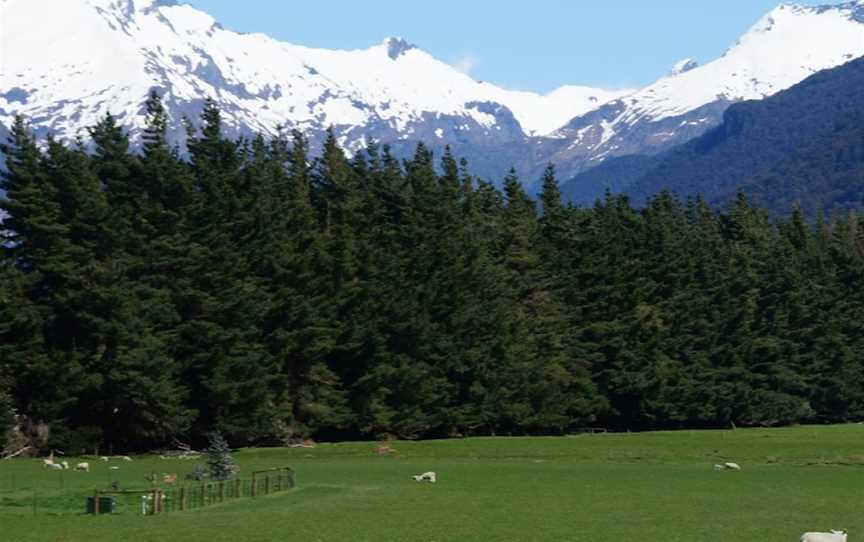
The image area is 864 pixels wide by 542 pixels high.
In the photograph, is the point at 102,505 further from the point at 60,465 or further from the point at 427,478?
the point at 60,465

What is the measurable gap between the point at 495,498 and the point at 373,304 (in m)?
57.5

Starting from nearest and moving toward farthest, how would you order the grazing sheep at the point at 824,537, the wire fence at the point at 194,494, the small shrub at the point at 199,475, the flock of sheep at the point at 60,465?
the grazing sheep at the point at 824,537, the wire fence at the point at 194,494, the small shrub at the point at 199,475, the flock of sheep at the point at 60,465

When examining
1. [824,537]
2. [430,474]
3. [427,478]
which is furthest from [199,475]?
[824,537]

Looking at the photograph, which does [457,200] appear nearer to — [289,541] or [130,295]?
[130,295]

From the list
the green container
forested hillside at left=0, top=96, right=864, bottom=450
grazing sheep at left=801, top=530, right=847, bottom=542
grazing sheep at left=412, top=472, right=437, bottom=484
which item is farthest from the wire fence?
forested hillside at left=0, top=96, right=864, bottom=450

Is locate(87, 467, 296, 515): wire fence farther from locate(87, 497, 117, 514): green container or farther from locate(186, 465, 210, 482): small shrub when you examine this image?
locate(186, 465, 210, 482): small shrub

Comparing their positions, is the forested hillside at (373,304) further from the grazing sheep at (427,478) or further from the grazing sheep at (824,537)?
the grazing sheep at (824,537)

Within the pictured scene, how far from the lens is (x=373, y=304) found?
397 ft

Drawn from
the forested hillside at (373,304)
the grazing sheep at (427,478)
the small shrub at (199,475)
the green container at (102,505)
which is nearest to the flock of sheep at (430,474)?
the grazing sheep at (427,478)

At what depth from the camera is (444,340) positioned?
410ft

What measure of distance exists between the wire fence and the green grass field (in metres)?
0.99

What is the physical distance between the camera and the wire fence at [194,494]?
5856 cm

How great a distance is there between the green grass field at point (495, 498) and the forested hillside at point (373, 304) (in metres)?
7.41

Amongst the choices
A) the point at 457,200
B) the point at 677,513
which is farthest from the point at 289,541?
the point at 457,200
